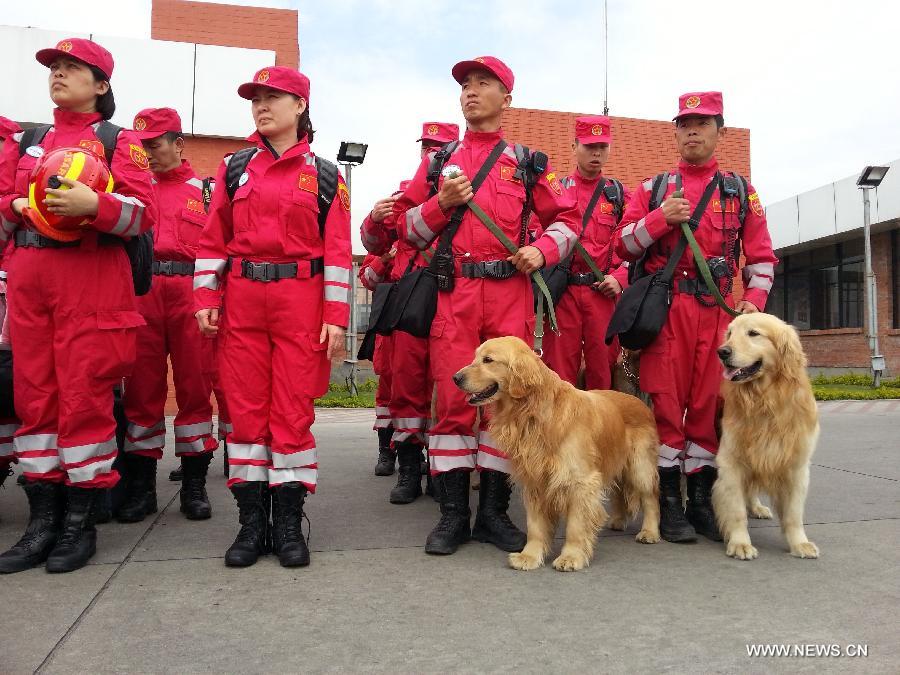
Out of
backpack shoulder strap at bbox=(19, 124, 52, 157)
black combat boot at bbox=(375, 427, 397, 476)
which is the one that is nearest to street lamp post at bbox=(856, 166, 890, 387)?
black combat boot at bbox=(375, 427, 397, 476)

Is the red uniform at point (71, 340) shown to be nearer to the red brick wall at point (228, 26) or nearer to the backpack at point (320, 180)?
the backpack at point (320, 180)

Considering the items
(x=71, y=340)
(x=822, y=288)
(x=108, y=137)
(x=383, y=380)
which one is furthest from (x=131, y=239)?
(x=822, y=288)

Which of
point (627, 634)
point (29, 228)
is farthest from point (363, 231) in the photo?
point (627, 634)

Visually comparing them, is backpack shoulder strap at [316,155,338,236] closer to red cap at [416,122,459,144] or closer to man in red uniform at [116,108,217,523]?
man in red uniform at [116,108,217,523]

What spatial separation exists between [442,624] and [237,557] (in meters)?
→ 1.26

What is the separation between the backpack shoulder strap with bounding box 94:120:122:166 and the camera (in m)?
3.63

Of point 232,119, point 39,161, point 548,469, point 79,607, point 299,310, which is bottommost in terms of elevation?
point 79,607

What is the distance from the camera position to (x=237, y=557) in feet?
11.2

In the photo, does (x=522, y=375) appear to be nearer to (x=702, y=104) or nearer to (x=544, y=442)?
(x=544, y=442)

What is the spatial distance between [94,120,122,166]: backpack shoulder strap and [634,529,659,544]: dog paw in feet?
11.6

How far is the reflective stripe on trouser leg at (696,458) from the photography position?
422 centimetres

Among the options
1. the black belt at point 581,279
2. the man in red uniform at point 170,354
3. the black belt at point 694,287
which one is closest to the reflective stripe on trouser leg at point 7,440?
the man in red uniform at point 170,354

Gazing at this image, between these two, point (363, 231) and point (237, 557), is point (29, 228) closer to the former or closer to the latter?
point (237, 557)

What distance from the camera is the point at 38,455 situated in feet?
11.3
